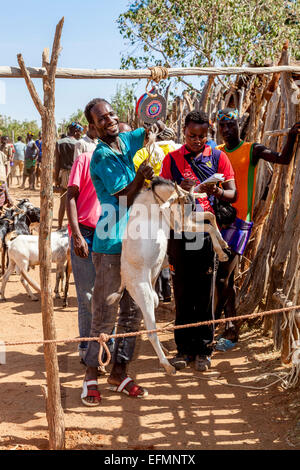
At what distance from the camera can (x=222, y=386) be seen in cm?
382

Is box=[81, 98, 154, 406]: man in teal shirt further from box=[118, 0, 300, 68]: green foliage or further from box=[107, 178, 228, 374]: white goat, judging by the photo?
box=[118, 0, 300, 68]: green foliage

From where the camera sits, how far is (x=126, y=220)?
11.3 ft

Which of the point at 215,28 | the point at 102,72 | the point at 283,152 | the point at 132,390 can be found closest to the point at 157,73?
the point at 102,72

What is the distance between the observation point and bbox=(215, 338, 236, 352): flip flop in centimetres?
453

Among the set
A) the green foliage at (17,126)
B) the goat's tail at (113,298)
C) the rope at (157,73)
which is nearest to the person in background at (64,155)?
the goat's tail at (113,298)

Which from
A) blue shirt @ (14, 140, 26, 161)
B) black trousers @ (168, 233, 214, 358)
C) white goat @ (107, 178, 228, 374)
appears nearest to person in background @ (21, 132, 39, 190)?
blue shirt @ (14, 140, 26, 161)

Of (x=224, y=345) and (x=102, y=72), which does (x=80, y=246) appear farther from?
(x=224, y=345)

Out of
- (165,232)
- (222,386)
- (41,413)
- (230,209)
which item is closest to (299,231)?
(230,209)

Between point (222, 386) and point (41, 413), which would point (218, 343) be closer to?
point (222, 386)

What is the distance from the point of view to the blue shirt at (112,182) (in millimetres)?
3201

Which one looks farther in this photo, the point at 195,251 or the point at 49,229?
the point at 195,251

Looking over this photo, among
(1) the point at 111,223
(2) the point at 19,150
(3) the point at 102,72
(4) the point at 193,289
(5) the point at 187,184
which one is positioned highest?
(3) the point at 102,72

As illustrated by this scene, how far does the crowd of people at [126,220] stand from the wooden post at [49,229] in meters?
0.56

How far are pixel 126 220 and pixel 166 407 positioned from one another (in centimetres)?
138
